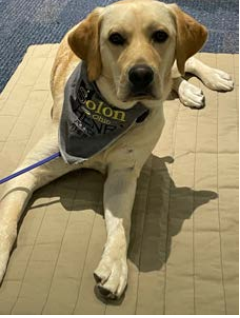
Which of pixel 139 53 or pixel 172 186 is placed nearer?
pixel 139 53

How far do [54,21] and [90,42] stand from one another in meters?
1.46

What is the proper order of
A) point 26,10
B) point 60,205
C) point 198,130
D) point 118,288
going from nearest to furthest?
1. point 118,288
2. point 60,205
3. point 198,130
4. point 26,10

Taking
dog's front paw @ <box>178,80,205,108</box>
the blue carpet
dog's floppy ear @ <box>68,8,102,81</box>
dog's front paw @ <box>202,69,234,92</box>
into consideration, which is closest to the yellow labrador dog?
dog's floppy ear @ <box>68,8,102,81</box>

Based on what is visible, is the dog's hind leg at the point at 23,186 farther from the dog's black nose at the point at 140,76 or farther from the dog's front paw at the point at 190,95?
the dog's front paw at the point at 190,95

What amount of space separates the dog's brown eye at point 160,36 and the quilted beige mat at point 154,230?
1.55ft

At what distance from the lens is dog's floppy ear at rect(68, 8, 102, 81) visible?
126cm

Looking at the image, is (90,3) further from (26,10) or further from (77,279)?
(77,279)

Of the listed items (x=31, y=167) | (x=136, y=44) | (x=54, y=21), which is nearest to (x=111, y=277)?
(x=31, y=167)

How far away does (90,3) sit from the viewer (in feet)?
9.23

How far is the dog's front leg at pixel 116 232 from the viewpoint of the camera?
1.14 m

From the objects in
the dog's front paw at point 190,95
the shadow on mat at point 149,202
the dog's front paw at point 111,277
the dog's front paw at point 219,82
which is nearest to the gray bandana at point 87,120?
the shadow on mat at point 149,202

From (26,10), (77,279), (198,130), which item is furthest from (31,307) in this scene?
(26,10)

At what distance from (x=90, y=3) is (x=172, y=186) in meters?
1.75

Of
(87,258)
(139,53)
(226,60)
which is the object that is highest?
(139,53)
